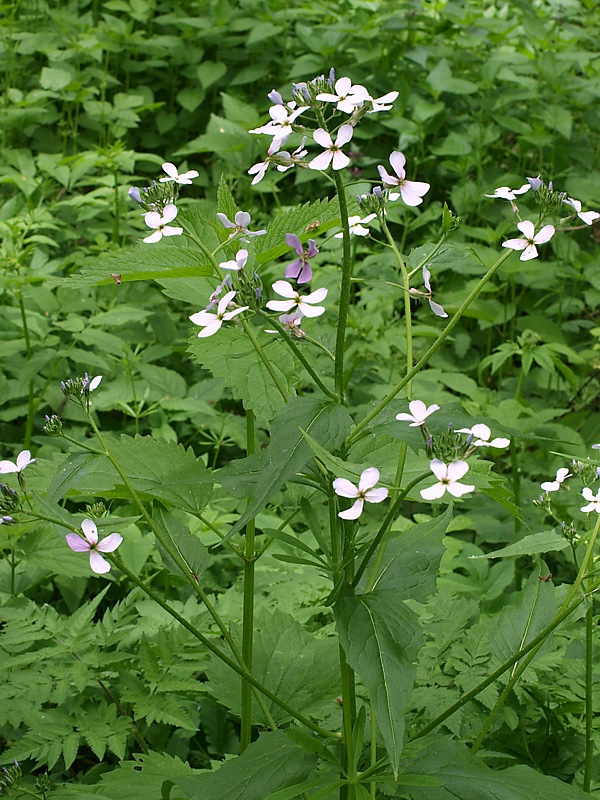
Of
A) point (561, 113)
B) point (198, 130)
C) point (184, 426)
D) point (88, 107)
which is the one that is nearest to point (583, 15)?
point (561, 113)

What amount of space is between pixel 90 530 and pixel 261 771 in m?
0.43

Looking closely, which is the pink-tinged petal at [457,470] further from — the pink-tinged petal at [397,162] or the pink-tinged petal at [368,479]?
the pink-tinged petal at [397,162]

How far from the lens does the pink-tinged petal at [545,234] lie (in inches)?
46.6

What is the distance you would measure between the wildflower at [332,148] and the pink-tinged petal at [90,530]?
57cm

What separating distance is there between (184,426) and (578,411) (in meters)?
1.59

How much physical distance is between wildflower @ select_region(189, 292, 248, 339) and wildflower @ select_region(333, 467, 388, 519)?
253 millimetres

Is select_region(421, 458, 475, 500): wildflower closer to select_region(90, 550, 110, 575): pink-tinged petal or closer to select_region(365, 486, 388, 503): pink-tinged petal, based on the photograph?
select_region(365, 486, 388, 503): pink-tinged petal

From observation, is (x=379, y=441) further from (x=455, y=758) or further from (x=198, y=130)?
(x=198, y=130)

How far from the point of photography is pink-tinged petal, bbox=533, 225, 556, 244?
1.18m

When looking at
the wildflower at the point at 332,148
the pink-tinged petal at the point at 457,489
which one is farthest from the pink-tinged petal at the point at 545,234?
the pink-tinged petal at the point at 457,489

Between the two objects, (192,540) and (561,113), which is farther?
(561,113)

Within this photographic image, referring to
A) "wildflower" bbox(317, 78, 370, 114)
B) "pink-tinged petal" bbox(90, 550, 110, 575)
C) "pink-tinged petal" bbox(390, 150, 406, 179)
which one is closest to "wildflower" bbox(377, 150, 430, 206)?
"pink-tinged petal" bbox(390, 150, 406, 179)

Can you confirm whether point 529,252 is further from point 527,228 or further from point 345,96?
→ point 345,96

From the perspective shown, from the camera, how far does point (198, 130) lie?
16.3 ft
